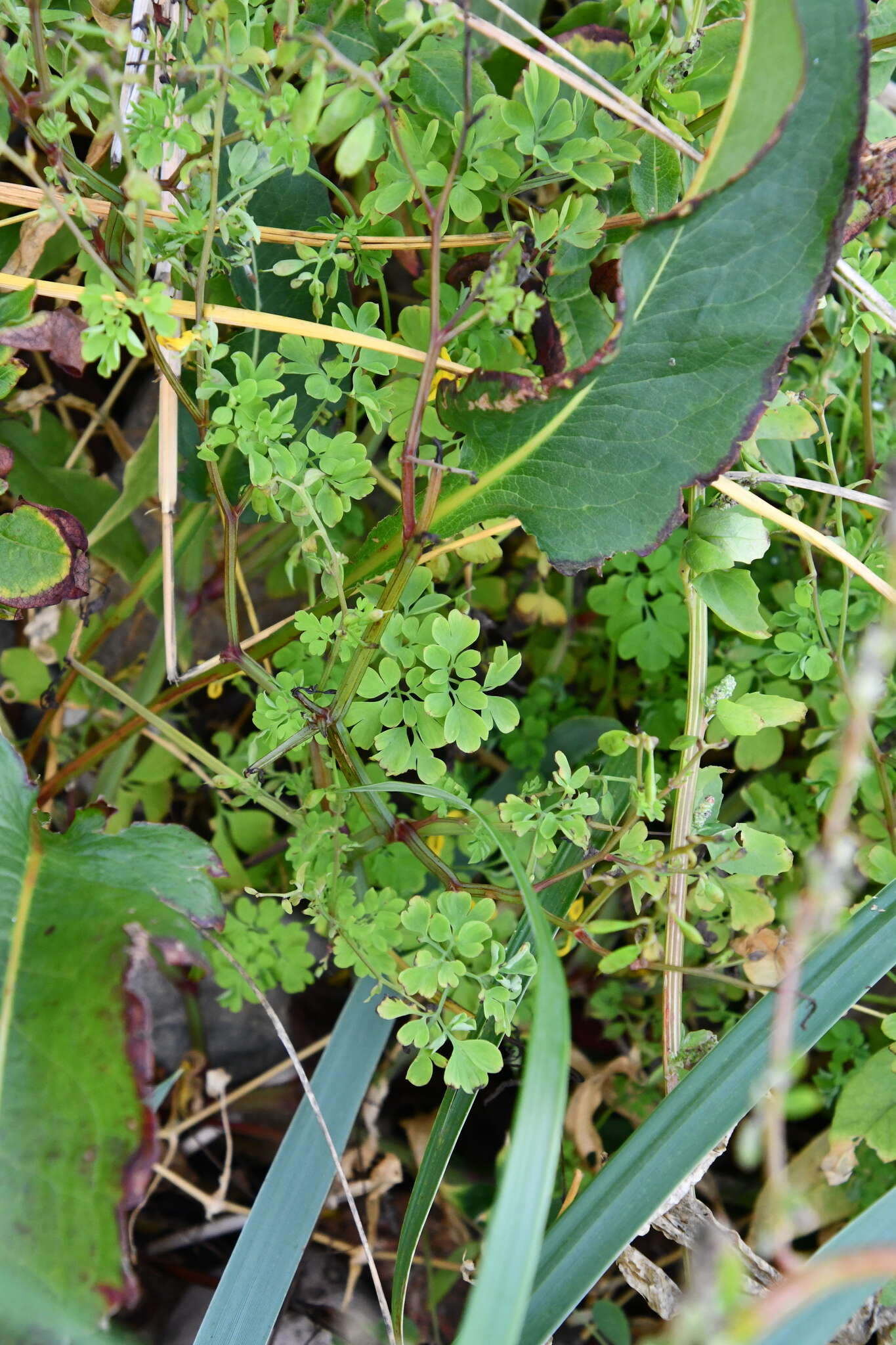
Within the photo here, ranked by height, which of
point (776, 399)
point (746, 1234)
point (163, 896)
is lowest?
point (746, 1234)

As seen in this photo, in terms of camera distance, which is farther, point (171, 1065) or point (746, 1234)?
point (171, 1065)

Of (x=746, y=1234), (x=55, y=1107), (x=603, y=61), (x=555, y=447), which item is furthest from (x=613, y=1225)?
(x=603, y=61)

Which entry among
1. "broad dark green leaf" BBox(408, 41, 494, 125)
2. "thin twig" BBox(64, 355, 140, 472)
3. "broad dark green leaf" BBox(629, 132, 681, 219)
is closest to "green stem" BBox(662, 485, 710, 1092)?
"broad dark green leaf" BBox(629, 132, 681, 219)

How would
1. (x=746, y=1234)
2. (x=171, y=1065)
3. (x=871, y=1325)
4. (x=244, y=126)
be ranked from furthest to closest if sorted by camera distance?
(x=171, y=1065) < (x=746, y=1234) < (x=871, y=1325) < (x=244, y=126)

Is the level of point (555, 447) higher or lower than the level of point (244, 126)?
lower

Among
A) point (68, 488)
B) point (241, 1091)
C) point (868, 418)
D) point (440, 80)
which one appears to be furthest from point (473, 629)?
point (241, 1091)

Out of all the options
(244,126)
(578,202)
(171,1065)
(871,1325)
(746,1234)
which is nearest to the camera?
(244,126)

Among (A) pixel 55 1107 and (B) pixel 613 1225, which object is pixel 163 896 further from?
(B) pixel 613 1225
